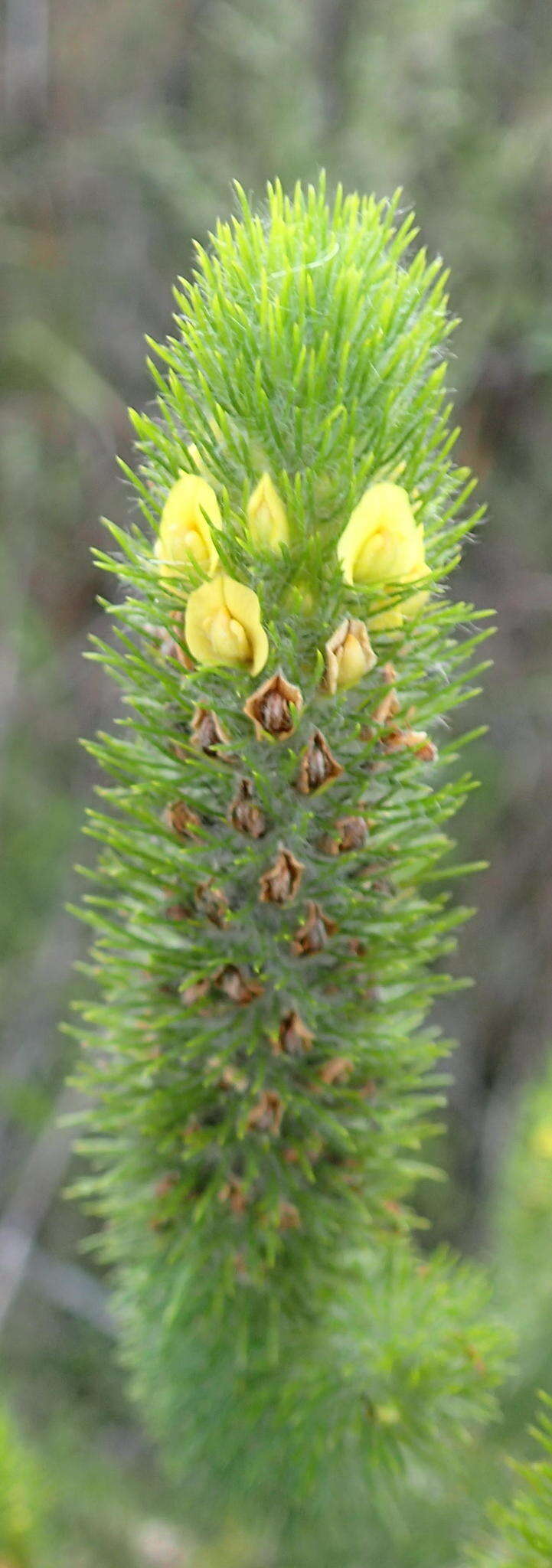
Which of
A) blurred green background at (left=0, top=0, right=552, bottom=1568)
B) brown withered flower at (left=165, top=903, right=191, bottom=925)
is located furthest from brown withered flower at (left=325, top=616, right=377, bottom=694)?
blurred green background at (left=0, top=0, right=552, bottom=1568)

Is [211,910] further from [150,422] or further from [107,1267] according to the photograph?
[107,1267]

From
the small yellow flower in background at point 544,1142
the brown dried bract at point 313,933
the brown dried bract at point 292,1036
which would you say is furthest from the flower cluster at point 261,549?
the small yellow flower in background at point 544,1142

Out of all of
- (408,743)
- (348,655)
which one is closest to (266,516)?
(348,655)

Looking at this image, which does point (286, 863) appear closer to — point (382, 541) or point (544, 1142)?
point (382, 541)

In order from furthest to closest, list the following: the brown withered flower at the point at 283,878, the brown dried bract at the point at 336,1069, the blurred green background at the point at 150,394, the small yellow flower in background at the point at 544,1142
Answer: the blurred green background at the point at 150,394
the small yellow flower in background at the point at 544,1142
the brown dried bract at the point at 336,1069
the brown withered flower at the point at 283,878

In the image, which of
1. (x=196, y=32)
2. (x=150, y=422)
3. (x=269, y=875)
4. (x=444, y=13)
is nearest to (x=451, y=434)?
(x=150, y=422)

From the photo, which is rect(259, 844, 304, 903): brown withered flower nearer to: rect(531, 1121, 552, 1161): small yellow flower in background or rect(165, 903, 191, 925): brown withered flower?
rect(165, 903, 191, 925): brown withered flower

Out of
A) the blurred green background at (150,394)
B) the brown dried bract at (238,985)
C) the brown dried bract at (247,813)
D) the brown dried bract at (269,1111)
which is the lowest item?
the brown dried bract at (269,1111)

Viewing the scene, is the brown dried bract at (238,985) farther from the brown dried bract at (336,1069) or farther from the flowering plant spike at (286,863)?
the brown dried bract at (336,1069)
